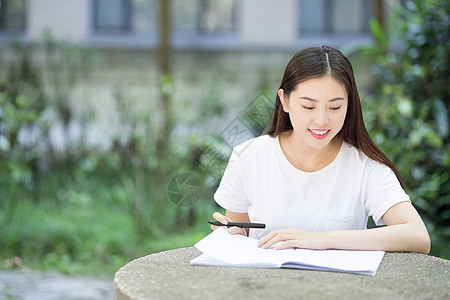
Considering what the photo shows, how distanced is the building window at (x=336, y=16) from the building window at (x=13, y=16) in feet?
13.3

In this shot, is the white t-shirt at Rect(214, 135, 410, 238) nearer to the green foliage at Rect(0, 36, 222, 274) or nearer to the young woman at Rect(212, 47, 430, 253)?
the young woman at Rect(212, 47, 430, 253)

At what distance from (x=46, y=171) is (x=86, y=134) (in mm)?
521

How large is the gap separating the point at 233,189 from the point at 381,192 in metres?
0.46

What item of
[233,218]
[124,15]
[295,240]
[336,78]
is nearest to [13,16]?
[124,15]

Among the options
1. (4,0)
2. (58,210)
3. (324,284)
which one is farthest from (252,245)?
(4,0)

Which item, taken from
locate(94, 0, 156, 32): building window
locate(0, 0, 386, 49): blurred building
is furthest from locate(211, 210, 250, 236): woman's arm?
locate(94, 0, 156, 32): building window

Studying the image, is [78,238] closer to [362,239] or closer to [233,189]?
[233,189]

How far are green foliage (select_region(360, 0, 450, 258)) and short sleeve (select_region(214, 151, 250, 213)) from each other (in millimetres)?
2151

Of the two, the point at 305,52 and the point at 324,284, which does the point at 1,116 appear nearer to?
the point at 305,52

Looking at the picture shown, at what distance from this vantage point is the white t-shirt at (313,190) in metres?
1.86

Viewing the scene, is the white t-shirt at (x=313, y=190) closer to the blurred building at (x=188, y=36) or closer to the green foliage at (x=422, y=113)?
the green foliage at (x=422, y=113)

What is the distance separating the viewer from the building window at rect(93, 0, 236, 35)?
8758 mm

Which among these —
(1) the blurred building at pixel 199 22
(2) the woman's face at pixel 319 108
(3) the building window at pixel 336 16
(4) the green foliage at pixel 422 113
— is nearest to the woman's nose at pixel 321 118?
(2) the woman's face at pixel 319 108

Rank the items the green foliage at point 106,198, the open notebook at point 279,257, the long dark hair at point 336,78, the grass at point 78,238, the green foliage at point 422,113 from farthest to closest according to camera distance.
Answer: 1. the green foliage at point 106,198
2. the grass at point 78,238
3. the green foliage at point 422,113
4. the long dark hair at point 336,78
5. the open notebook at point 279,257
